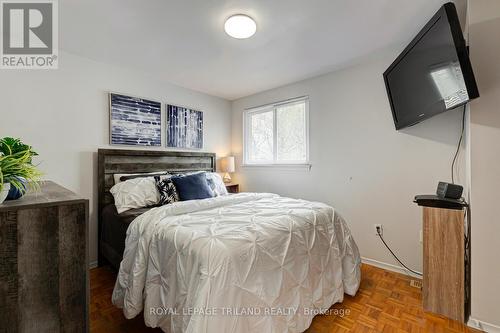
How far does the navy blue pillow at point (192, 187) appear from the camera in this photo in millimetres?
2512

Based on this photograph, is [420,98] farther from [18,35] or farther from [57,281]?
[18,35]

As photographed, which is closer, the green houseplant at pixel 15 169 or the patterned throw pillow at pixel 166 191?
the green houseplant at pixel 15 169

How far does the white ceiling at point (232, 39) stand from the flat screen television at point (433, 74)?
345 mm

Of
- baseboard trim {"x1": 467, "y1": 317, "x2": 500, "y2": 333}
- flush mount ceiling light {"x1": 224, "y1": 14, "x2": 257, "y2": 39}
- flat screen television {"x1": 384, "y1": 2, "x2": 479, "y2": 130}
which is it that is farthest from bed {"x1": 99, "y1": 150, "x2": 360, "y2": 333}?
flush mount ceiling light {"x1": 224, "y1": 14, "x2": 257, "y2": 39}

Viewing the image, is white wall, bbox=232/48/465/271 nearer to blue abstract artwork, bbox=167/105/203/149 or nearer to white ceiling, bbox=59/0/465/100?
white ceiling, bbox=59/0/465/100

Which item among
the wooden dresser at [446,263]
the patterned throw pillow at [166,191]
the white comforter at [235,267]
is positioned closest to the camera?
the white comforter at [235,267]

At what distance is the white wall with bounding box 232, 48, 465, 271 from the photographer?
7.55 feet

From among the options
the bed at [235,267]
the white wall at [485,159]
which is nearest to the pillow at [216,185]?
the bed at [235,267]

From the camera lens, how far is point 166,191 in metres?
2.49

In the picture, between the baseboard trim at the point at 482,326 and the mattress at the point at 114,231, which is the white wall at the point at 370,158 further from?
the mattress at the point at 114,231

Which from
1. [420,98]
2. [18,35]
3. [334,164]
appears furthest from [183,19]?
[334,164]

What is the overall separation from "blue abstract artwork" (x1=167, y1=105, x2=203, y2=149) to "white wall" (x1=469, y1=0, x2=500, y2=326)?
3177 millimetres

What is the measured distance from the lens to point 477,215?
5.24ft

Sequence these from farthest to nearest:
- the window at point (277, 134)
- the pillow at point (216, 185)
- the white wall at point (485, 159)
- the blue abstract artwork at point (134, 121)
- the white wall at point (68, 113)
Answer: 1. the window at point (277, 134)
2. the pillow at point (216, 185)
3. the blue abstract artwork at point (134, 121)
4. the white wall at point (68, 113)
5. the white wall at point (485, 159)
